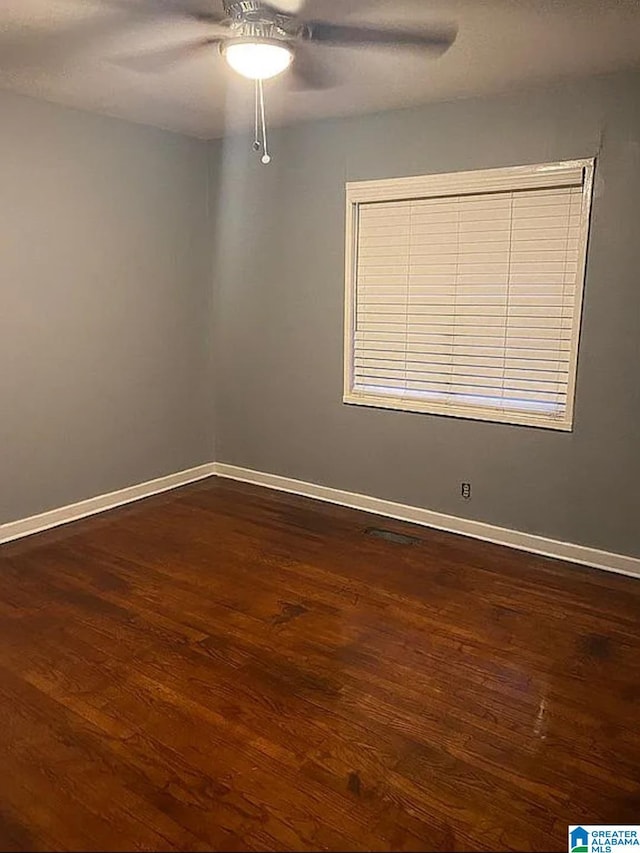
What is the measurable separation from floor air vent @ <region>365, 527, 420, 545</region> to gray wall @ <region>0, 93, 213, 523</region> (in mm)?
1649

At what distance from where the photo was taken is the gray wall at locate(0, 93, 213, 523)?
3822 mm

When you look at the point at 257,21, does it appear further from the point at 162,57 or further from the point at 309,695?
the point at 309,695

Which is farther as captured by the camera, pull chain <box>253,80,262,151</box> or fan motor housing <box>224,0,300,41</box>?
pull chain <box>253,80,262,151</box>

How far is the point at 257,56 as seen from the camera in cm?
261

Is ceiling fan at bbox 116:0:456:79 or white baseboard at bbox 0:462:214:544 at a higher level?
ceiling fan at bbox 116:0:456:79

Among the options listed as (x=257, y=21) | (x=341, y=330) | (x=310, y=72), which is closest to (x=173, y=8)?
(x=257, y=21)

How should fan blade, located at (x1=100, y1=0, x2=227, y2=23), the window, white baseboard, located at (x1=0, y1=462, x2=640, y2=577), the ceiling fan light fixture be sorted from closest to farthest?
fan blade, located at (x1=100, y1=0, x2=227, y2=23) < the ceiling fan light fixture < the window < white baseboard, located at (x1=0, y1=462, x2=640, y2=577)

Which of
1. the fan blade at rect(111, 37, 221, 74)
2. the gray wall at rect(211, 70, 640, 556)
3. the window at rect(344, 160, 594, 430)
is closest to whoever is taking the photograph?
the fan blade at rect(111, 37, 221, 74)

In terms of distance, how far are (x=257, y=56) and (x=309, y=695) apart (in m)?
2.43

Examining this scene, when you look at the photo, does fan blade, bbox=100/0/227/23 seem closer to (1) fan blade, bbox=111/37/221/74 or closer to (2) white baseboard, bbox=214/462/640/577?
(1) fan blade, bbox=111/37/221/74

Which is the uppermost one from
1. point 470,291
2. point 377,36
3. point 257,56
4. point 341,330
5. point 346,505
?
point 377,36

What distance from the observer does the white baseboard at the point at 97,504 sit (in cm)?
402

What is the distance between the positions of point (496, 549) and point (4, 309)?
3078mm

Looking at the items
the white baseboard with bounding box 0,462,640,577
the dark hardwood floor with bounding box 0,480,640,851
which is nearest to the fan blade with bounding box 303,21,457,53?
the dark hardwood floor with bounding box 0,480,640,851
